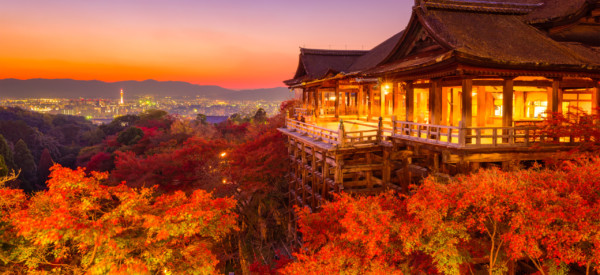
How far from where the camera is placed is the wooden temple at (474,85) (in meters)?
11.9

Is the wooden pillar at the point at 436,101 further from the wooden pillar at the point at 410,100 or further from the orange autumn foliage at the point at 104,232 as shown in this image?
the orange autumn foliage at the point at 104,232

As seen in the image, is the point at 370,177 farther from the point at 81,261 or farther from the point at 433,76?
the point at 81,261

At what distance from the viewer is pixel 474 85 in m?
13.1

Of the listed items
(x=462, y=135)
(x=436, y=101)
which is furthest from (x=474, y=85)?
(x=462, y=135)

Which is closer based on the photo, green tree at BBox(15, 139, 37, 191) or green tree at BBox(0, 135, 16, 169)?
green tree at BBox(0, 135, 16, 169)

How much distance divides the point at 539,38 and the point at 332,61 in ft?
61.3

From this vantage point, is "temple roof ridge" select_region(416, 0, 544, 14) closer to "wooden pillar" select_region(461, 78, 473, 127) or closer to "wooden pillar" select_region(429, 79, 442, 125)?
"wooden pillar" select_region(429, 79, 442, 125)

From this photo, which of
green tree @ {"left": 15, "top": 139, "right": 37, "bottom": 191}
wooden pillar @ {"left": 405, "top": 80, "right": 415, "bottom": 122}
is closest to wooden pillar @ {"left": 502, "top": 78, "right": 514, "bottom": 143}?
wooden pillar @ {"left": 405, "top": 80, "right": 415, "bottom": 122}

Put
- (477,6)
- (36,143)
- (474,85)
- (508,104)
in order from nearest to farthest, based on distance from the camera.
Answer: (508,104) → (474,85) → (477,6) → (36,143)

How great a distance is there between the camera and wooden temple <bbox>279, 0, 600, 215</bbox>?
39.1ft

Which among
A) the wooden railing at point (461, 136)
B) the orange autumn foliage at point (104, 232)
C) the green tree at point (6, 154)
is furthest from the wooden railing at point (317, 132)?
the green tree at point (6, 154)

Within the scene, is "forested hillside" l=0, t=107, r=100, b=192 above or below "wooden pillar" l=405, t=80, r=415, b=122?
below

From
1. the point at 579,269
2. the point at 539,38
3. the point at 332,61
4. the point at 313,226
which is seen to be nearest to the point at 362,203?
the point at 313,226

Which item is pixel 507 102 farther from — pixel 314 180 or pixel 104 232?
pixel 104 232
